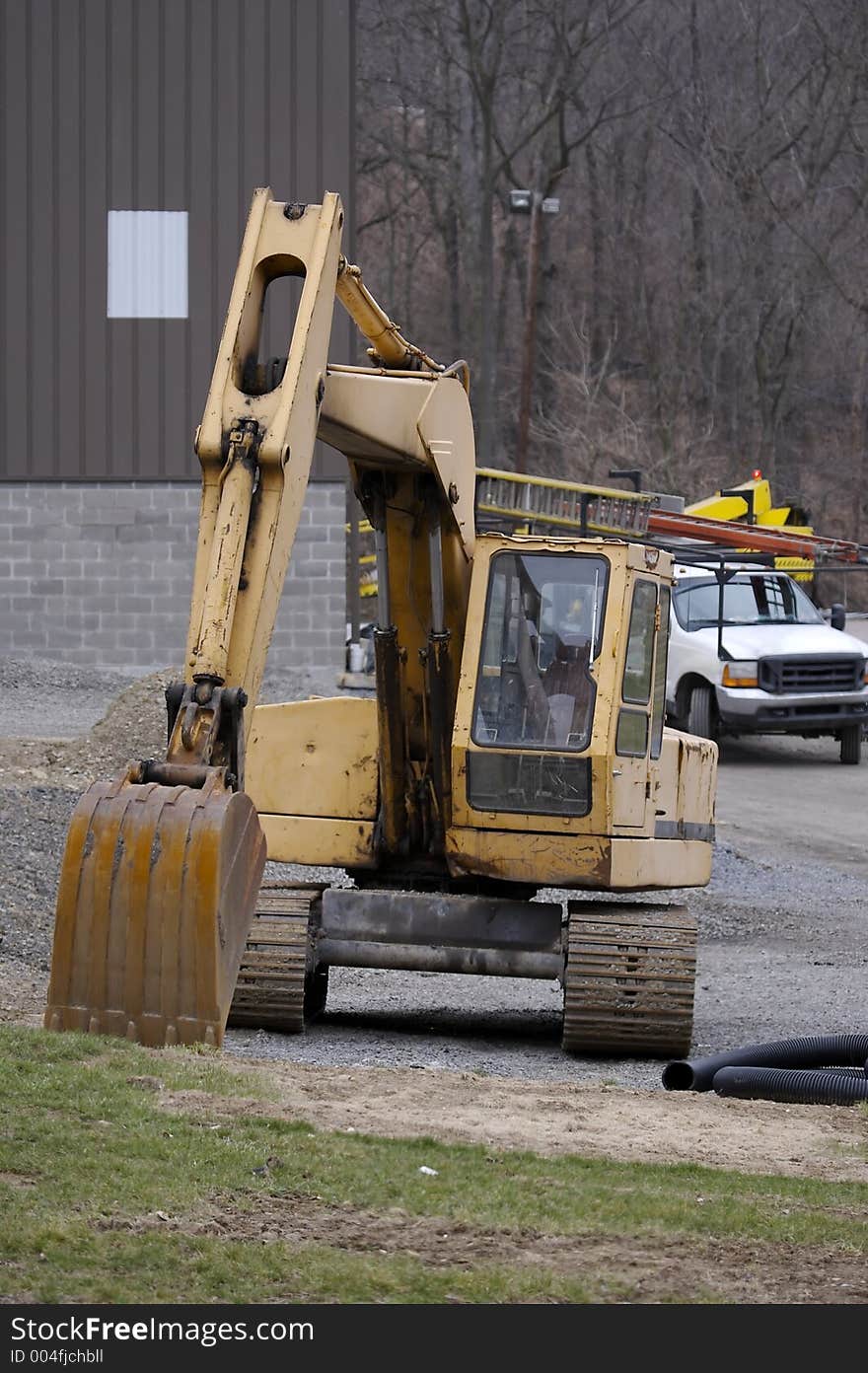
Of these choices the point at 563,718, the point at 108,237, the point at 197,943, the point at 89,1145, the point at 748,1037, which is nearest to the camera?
the point at 89,1145

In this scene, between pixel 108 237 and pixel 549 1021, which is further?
pixel 108 237

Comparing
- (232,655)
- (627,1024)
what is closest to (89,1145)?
(232,655)

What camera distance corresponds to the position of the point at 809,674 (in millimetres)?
22891

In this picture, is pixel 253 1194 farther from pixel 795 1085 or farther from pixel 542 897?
pixel 542 897

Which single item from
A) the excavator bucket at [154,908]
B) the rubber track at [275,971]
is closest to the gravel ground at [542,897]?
the rubber track at [275,971]

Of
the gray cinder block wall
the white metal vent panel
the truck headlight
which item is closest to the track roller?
the truck headlight

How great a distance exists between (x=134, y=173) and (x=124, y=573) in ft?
17.8

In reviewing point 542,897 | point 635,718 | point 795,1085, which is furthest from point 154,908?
point 542,897

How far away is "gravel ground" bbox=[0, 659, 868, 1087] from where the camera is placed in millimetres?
9859

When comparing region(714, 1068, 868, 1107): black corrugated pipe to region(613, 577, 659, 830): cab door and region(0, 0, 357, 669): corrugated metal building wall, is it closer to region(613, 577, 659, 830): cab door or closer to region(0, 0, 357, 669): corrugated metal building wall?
region(613, 577, 659, 830): cab door

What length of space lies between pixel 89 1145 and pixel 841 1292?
240 cm

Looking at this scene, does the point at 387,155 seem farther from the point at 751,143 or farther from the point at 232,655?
the point at 232,655

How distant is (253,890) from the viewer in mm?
6961

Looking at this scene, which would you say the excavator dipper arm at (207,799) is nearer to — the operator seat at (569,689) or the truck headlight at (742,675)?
the operator seat at (569,689)
